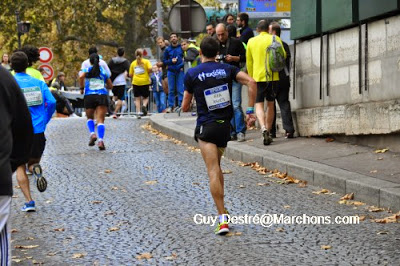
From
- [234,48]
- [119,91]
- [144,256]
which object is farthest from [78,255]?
[119,91]

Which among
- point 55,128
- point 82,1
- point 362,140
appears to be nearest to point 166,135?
point 55,128

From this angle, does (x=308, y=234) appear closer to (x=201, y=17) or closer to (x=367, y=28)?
(x=367, y=28)

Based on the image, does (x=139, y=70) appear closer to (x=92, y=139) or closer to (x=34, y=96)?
(x=92, y=139)

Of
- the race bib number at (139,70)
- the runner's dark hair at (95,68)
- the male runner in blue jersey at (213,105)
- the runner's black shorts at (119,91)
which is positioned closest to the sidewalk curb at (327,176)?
the male runner in blue jersey at (213,105)

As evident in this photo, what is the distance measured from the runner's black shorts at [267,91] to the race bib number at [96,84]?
111 inches

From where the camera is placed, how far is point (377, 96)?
13062 millimetres

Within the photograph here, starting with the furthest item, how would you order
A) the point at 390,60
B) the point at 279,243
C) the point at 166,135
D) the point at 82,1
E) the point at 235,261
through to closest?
the point at 82,1, the point at 166,135, the point at 390,60, the point at 279,243, the point at 235,261

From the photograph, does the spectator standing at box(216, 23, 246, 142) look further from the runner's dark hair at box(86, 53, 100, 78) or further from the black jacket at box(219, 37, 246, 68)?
the runner's dark hair at box(86, 53, 100, 78)

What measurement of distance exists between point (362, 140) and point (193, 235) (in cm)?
594

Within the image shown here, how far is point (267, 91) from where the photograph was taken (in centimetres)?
1519

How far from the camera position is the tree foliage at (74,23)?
4809 cm

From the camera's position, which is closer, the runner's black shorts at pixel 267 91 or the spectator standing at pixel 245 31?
the runner's black shorts at pixel 267 91

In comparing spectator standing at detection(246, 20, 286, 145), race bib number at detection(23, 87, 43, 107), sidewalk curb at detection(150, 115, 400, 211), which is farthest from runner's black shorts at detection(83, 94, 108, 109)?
race bib number at detection(23, 87, 43, 107)

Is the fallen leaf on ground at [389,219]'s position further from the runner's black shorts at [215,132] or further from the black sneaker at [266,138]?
the black sneaker at [266,138]
